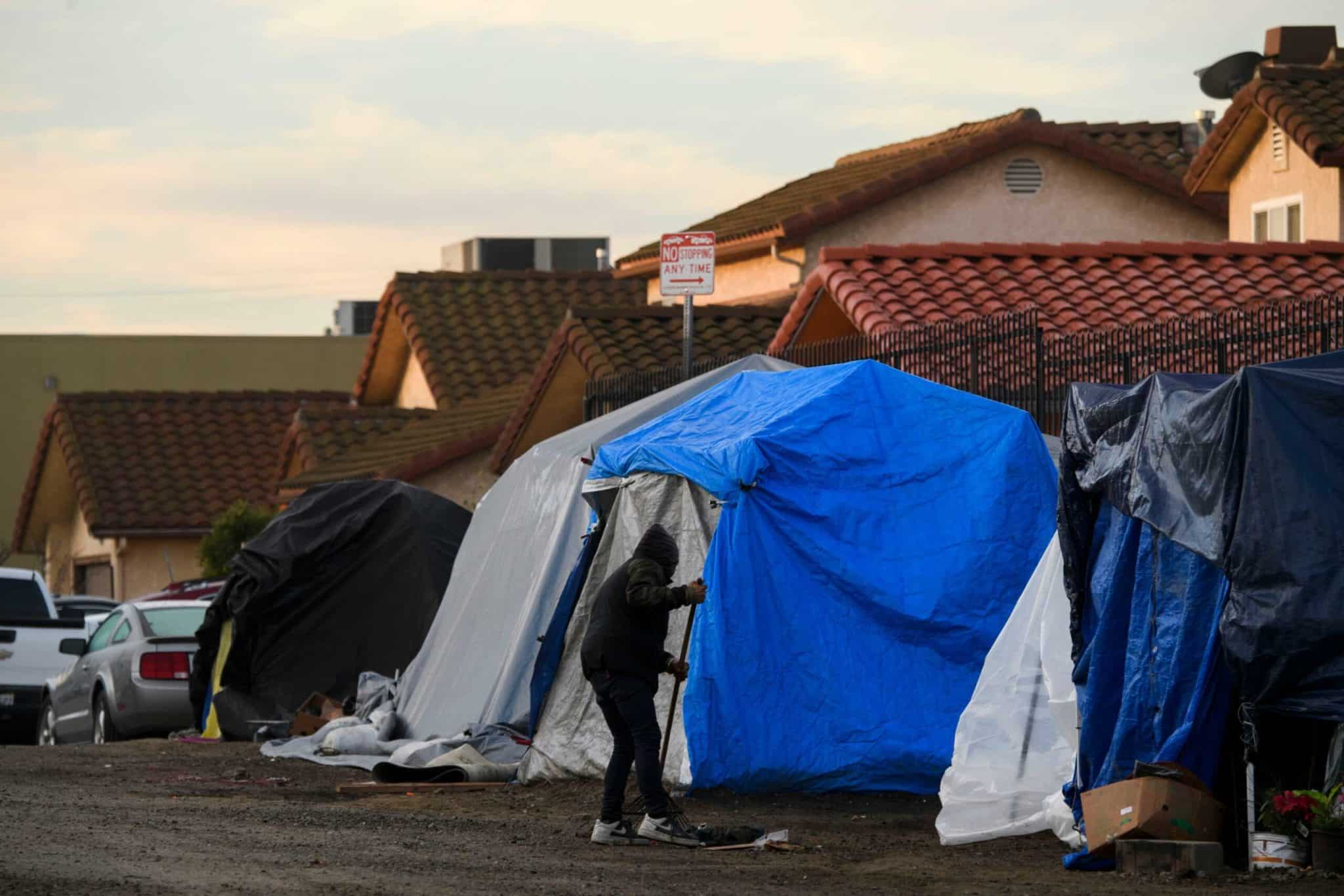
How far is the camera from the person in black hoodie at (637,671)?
32.8 ft

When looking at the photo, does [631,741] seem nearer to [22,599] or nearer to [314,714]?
[314,714]

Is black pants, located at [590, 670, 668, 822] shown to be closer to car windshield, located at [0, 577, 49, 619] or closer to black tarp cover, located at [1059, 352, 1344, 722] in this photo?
black tarp cover, located at [1059, 352, 1344, 722]

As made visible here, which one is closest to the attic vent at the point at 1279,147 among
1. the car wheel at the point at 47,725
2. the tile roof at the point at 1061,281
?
the tile roof at the point at 1061,281

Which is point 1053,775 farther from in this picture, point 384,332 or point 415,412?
point 384,332

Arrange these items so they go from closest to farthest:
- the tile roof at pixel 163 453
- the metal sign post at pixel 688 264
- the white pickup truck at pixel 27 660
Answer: the metal sign post at pixel 688 264, the white pickup truck at pixel 27 660, the tile roof at pixel 163 453

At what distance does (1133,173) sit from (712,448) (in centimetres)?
1603

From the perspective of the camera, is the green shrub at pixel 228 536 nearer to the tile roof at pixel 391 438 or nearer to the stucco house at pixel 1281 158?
the tile roof at pixel 391 438

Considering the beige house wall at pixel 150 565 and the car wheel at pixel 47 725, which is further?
the beige house wall at pixel 150 565

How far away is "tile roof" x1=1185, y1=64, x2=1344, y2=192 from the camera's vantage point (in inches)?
872

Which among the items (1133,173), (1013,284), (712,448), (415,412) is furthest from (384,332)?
(712,448)

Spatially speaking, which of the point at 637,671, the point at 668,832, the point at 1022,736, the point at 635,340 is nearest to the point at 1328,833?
the point at 1022,736

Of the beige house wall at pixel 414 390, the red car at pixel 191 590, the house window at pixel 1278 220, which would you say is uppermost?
the house window at pixel 1278 220

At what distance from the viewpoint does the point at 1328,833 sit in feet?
27.1

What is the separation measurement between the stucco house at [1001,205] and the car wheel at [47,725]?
10.4 metres
